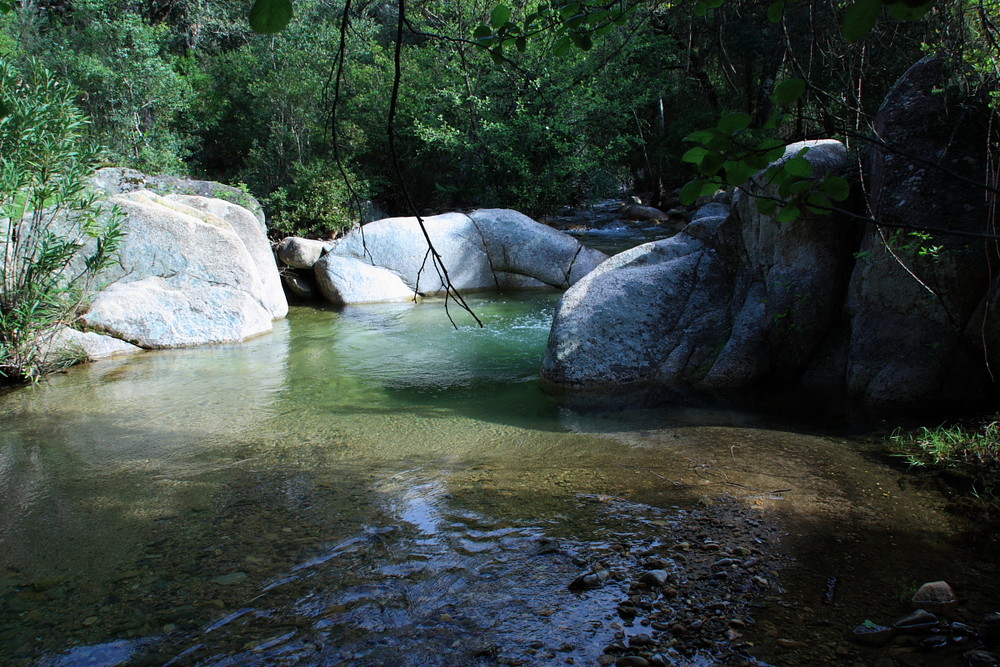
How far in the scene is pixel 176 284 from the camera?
32.0 ft

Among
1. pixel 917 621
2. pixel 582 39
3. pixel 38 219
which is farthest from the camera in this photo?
→ pixel 38 219

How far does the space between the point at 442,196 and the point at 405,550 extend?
17.1m

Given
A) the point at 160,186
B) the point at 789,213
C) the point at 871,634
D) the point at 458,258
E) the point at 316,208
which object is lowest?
the point at 871,634

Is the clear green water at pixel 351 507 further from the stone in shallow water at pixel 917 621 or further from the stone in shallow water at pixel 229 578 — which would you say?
the stone in shallow water at pixel 917 621

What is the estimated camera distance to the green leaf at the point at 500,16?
6.50ft

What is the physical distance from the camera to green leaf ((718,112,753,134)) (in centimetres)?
138

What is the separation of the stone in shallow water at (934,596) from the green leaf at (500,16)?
2.72 m

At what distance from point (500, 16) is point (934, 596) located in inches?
109

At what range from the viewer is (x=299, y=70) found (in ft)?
62.5

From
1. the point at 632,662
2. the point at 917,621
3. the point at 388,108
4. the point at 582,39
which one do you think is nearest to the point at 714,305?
the point at 917,621

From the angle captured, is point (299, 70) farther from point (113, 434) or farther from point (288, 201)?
point (113, 434)

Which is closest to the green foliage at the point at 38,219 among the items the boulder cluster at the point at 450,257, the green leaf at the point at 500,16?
the boulder cluster at the point at 450,257

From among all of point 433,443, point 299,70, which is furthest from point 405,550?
point 299,70

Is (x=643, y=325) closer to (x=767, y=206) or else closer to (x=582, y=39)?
(x=582, y=39)
